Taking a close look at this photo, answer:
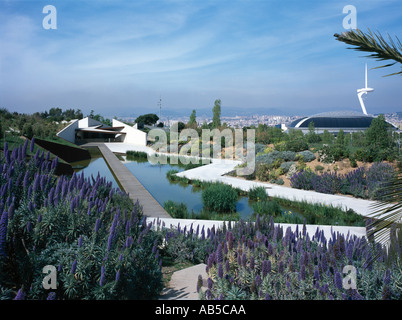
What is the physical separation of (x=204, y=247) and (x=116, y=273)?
191cm

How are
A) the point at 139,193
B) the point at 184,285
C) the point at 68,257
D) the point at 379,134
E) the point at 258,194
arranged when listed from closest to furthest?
the point at 68,257, the point at 184,285, the point at 139,193, the point at 258,194, the point at 379,134

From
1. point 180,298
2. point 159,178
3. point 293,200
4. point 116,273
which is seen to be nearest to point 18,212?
point 116,273

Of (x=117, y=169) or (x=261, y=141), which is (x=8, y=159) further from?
(x=261, y=141)

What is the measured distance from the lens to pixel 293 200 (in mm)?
8828

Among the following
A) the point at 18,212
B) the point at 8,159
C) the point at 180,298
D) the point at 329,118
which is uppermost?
the point at 329,118

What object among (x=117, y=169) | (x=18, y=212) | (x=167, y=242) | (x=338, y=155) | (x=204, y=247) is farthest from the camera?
(x=117, y=169)

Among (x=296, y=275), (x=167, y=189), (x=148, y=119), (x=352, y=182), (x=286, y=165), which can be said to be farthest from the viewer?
(x=148, y=119)

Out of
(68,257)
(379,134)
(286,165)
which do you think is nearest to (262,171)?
(286,165)

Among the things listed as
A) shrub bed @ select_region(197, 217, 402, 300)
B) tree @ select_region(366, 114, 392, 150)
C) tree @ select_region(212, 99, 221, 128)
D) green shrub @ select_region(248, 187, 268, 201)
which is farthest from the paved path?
tree @ select_region(212, 99, 221, 128)

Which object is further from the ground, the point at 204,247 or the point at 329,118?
the point at 329,118

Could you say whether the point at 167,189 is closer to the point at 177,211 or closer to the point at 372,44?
the point at 177,211

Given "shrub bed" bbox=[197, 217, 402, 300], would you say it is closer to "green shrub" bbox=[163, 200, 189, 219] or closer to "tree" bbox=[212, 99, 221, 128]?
"green shrub" bbox=[163, 200, 189, 219]

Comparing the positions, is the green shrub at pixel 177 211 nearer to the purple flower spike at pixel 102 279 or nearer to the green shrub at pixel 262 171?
the purple flower spike at pixel 102 279

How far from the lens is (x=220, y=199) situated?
8266 mm
